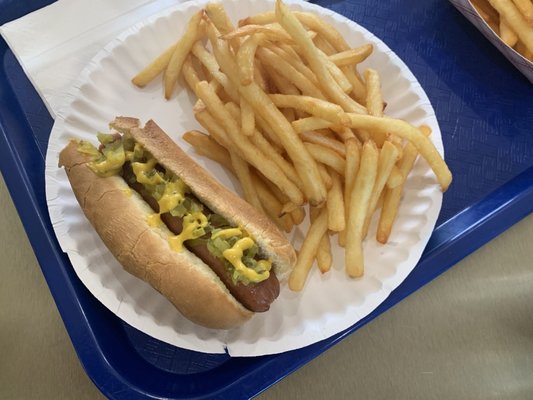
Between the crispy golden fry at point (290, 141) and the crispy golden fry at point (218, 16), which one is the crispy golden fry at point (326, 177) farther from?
the crispy golden fry at point (218, 16)

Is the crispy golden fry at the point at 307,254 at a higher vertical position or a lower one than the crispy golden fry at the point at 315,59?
lower

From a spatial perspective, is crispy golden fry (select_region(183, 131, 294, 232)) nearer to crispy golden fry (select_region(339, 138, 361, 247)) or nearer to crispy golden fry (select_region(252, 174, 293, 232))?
crispy golden fry (select_region(252, 174, 293, 232))

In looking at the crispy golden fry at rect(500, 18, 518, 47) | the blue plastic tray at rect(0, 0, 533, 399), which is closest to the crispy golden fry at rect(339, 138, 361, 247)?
the blue plastic tray at rect(0, 0, 533, 399)

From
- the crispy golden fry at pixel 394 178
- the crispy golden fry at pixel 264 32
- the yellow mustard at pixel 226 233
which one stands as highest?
the crispy golden fry at pixel 264 32

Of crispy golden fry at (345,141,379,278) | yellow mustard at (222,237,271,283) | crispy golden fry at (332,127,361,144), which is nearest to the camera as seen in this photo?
yellow mustard at (222,237,271,283)

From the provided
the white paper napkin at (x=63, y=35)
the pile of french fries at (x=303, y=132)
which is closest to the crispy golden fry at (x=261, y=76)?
the pile of french fries at (x=303, y=132)

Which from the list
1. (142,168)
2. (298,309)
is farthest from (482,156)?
(142,168)

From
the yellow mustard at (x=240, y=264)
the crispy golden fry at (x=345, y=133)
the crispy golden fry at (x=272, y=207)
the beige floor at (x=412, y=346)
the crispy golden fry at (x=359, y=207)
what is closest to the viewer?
the yellow mustard at (x=240, y=264)

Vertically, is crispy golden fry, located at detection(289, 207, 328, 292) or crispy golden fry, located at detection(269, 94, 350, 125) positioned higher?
crispy golden fry, located at detection(269, 94, 350, 125)
